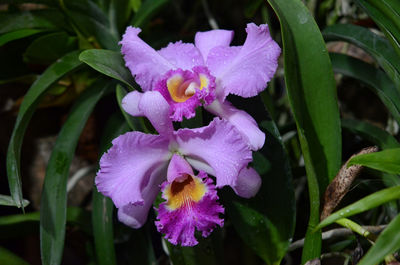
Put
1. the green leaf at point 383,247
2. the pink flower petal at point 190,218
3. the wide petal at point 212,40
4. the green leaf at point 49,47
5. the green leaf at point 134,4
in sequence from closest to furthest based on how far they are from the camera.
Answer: the green leaf at point 383,247 < the pink flower petal at point 190,218 < the wide petal at point 212,40 < the green leaf at point 49,47 < the green leaf at point 134,4

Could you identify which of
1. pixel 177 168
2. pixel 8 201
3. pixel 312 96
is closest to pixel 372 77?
pixel 312 96

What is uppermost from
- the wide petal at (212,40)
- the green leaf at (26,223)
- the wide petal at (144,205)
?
the wide petal at (212,40)

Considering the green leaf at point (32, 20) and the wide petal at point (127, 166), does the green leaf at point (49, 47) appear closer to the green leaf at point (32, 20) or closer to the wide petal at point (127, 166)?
the green leaf at point (32, 20)

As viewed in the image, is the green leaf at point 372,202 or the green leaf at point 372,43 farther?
the green leaf at point 372,43

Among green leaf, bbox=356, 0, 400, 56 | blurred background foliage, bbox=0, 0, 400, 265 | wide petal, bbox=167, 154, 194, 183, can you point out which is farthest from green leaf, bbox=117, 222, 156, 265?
green leaf, bbox=356, 0, 400, 56

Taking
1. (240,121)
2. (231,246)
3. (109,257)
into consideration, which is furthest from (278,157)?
(231,246)

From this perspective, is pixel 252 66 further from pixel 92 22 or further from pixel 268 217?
pixel 92 22

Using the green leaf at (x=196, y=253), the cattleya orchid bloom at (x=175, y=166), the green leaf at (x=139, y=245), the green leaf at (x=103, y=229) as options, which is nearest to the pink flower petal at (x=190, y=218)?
the cattleya orchid bloom at (x=175, y=166)
